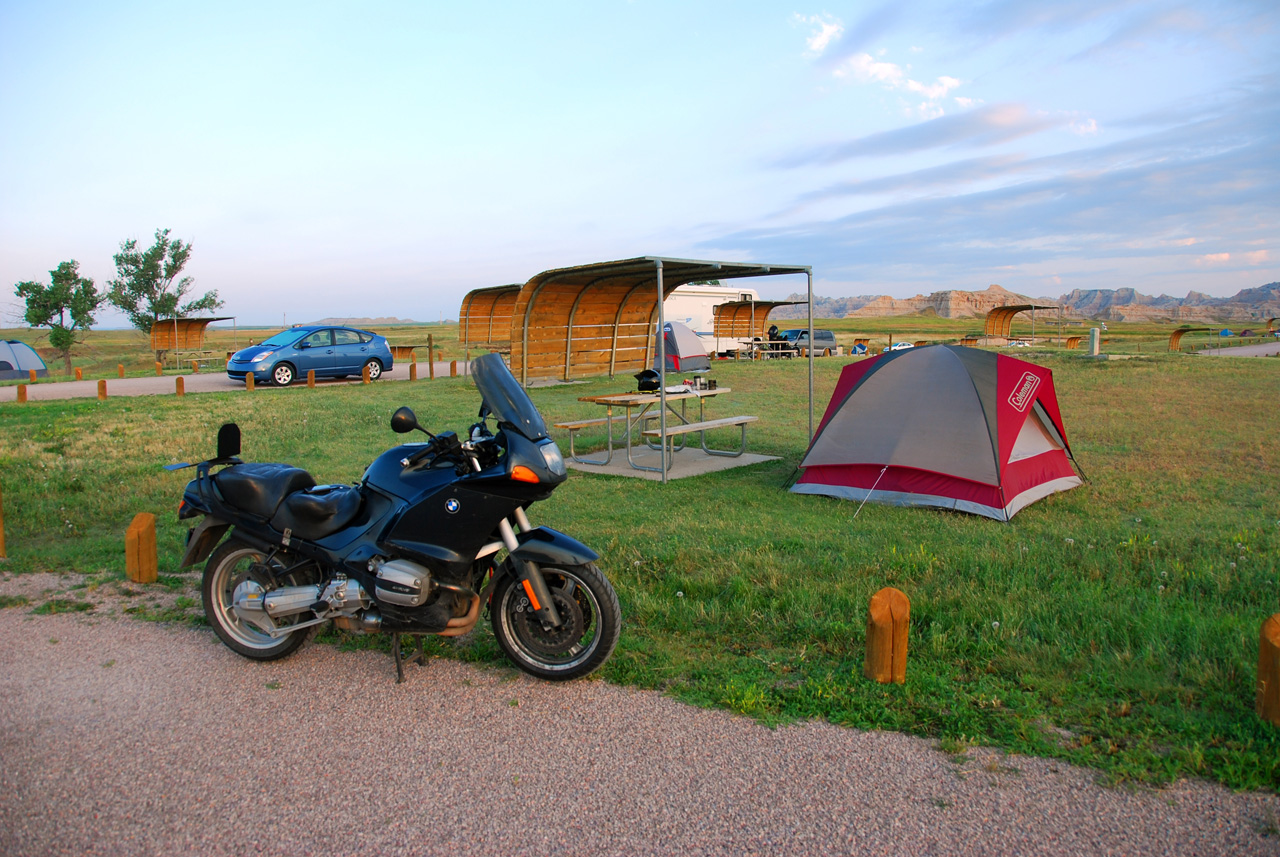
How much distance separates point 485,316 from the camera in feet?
92.2

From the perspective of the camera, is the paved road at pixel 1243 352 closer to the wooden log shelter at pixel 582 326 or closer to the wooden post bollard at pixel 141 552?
the wooden log shelter at pixel 582 326

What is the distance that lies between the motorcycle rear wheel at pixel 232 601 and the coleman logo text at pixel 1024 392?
6301 millimetres

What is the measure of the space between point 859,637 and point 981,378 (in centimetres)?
428

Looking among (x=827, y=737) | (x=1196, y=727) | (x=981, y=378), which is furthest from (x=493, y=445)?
(x=981, y=378)

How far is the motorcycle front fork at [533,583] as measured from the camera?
3.89m

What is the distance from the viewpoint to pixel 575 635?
3.96m

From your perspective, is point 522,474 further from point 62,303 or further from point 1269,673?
point 62,303

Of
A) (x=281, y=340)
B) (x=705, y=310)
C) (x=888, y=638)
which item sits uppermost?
(x=705, y=310)

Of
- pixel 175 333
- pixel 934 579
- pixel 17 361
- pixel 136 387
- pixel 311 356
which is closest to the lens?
pixel 934 579

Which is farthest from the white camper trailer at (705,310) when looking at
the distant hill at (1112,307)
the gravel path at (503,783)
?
the distant hill at (1112,307)

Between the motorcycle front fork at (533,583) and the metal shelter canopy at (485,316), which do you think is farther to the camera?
the metal shelter canopy at (485,316)

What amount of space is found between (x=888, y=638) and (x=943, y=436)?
4364 mm

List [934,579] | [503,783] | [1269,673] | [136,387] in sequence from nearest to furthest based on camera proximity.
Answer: [503,783], [1269,673], [934,579], [136,387]

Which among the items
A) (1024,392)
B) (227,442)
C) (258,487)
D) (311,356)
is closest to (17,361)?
(311,356)
